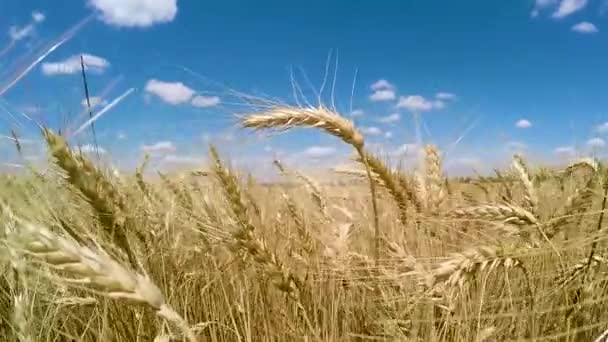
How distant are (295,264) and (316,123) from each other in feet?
1.27

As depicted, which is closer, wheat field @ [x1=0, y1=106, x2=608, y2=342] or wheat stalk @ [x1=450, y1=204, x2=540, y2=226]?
wheat field @ [x1=0, y1=106, x2=608, y2=342]

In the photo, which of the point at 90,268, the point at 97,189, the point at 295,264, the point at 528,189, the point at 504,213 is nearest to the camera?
the point at 90,268

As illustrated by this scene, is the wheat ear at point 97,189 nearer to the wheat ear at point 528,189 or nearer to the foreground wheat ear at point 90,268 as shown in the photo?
the foreground wheat ear at point 90,268

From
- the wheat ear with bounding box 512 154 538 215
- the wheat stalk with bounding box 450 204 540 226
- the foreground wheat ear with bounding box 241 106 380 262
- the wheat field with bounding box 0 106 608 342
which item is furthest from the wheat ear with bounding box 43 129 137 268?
the wheat ear with bounding box 512 154 538 215

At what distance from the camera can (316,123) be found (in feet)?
5.34

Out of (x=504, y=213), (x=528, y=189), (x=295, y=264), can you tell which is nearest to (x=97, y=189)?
(x=295, y=264)

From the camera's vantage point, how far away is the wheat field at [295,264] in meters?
1.18

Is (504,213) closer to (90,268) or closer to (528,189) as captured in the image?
(528,189)

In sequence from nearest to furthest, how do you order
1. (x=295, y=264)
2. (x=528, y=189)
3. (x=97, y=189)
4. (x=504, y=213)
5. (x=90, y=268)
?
(x=90, y=268), (x=97, y=189), (x=504, y=213), (x=295, y=264), (x=528, y=189)

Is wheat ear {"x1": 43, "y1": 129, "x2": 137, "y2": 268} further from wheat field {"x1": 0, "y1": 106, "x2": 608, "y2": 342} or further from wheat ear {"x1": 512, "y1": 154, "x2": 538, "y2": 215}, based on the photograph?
wheat ear {"x1": 512, "y1": 154, "x2": 538, "y2": 215}

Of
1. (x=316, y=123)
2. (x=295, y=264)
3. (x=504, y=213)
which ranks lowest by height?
(x=295, y=264)

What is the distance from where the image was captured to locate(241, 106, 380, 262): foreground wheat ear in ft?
5.24

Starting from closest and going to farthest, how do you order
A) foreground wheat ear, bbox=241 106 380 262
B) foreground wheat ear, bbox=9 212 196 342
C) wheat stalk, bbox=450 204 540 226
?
foreground wheat ear, bbox=9 212 196 342 → wheat stalk, bbox=450 204 540 226 → foreground wheat ear, bbox=241 106 380 262

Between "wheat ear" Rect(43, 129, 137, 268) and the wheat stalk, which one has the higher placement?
"wheat ear" Rect(43, 129, 137, 268)
